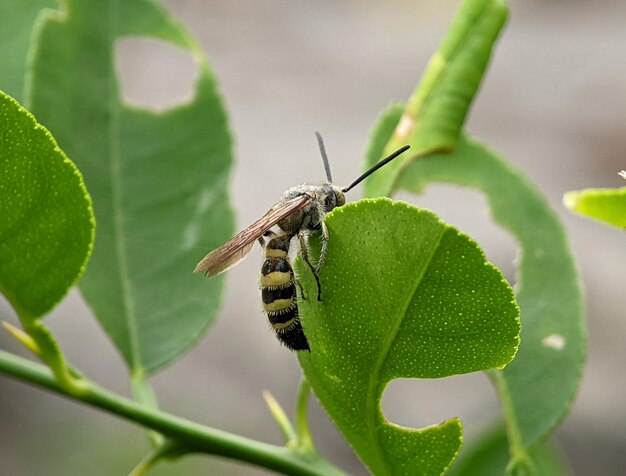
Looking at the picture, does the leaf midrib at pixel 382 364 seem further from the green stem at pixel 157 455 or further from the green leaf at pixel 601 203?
the green stem at pixel 157 455

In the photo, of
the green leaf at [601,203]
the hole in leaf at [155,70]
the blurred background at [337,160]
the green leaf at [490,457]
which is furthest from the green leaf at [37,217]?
the hole in leaf at [155,70]

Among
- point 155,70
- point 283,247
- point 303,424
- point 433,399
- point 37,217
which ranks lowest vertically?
point 433,399

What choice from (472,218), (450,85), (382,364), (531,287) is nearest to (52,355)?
(382,364)

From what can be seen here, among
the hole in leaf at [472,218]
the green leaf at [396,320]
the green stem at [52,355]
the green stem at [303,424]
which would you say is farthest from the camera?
the hole in leaf at [472,218]

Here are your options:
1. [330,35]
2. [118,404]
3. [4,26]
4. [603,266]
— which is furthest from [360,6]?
[118,404]

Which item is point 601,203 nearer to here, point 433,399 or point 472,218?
point 472,218

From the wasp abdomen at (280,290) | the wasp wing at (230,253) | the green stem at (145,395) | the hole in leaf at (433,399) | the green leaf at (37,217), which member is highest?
the green leaf at (37,217)

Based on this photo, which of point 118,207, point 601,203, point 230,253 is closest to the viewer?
point 601,203
